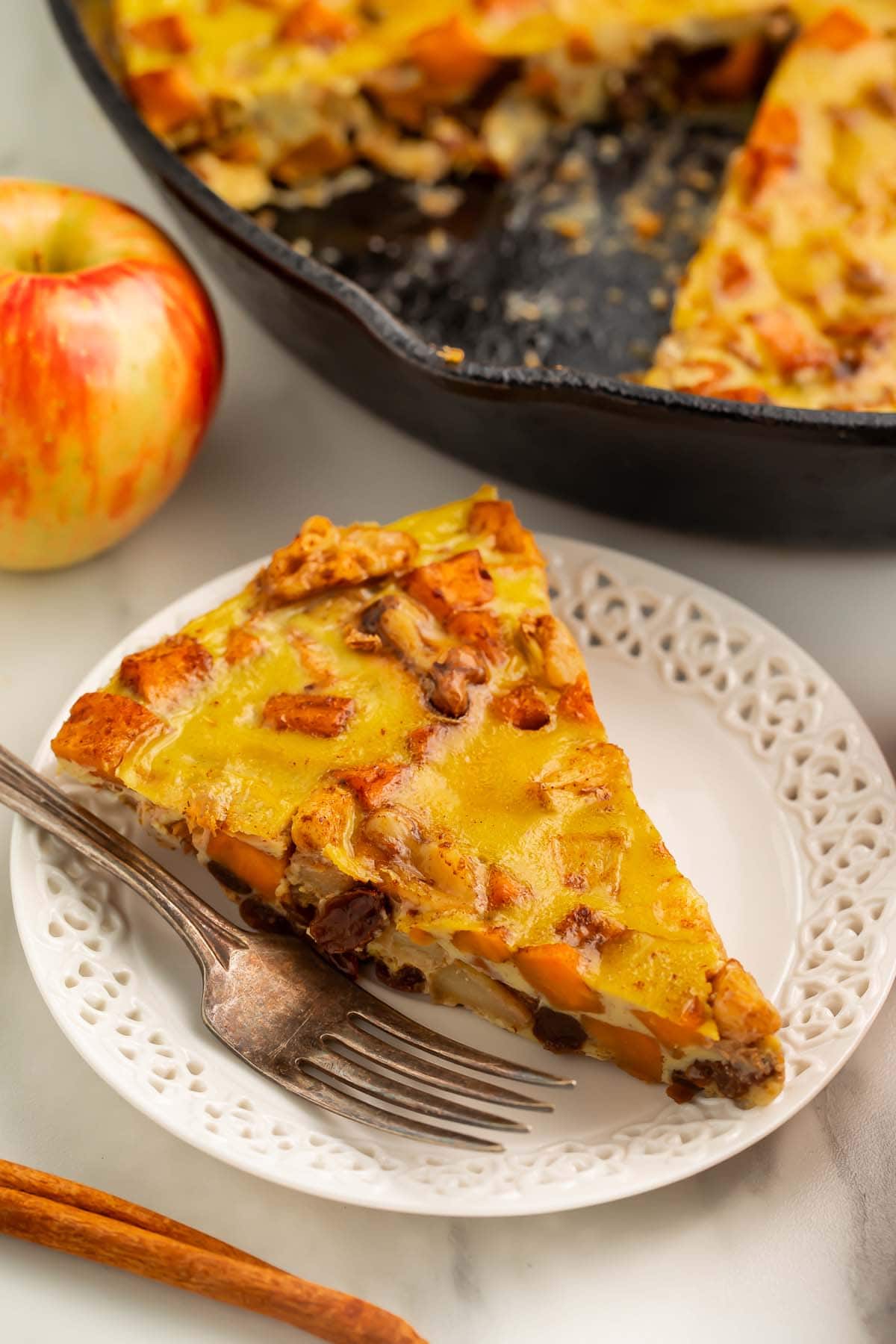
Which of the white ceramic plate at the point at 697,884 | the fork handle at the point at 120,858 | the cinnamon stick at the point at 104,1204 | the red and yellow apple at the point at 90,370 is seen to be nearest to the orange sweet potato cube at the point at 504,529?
the white ceramic plate at the point at 697,884

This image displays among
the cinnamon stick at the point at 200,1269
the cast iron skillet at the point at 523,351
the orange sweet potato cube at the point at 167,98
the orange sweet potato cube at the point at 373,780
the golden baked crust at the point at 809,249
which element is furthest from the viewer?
the orange sweet potato cube at the point at 167,98

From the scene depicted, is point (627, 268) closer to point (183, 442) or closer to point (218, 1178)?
point (183, 442)

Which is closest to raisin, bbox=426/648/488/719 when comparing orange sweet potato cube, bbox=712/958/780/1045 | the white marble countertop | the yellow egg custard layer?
orange sweet potato cube, bbox=712/958/780/1045

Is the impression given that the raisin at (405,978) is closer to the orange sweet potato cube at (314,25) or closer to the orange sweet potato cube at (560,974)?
the orange sweet potato cube at (560,974)

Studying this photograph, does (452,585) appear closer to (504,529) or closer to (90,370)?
(504,529)

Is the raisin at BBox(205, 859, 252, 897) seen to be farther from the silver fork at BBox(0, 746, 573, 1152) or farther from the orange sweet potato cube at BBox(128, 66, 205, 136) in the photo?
the orange sweet potato cube at BBox(128, 66, 205, 136)

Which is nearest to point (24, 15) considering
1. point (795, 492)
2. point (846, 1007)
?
point (795, 492)
